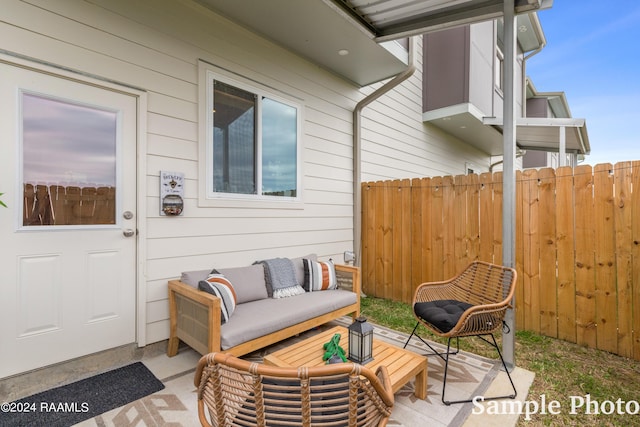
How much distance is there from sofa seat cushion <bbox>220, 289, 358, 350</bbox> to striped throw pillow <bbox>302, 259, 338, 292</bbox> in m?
0.12

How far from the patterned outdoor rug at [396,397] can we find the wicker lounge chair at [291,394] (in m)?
1.05

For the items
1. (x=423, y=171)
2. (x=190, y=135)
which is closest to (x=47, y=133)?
(x=190, y=135)

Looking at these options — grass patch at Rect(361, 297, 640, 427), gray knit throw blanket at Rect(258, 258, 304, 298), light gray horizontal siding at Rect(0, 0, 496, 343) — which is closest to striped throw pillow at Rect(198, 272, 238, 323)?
light gray horizontal siding at Rect(0, 0, 496, 343)

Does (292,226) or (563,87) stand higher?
(563,87)

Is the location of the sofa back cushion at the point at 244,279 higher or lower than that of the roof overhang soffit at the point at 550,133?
lower

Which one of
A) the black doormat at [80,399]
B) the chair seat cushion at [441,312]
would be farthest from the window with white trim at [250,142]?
the chair seat cushion at [441,312]

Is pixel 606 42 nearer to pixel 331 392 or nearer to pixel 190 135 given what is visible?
pixel 190 135

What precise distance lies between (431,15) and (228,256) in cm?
319

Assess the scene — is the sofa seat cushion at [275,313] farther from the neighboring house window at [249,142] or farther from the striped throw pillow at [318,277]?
the neighboring house window at [249,142]

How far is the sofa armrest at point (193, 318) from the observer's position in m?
2.29

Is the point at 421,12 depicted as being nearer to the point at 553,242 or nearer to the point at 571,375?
the point at 553,242

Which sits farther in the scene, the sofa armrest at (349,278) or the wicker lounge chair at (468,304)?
the sofa armrest at (349,278)

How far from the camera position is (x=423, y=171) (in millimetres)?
6824

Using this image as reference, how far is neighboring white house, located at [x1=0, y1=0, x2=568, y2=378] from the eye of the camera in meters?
2.24
